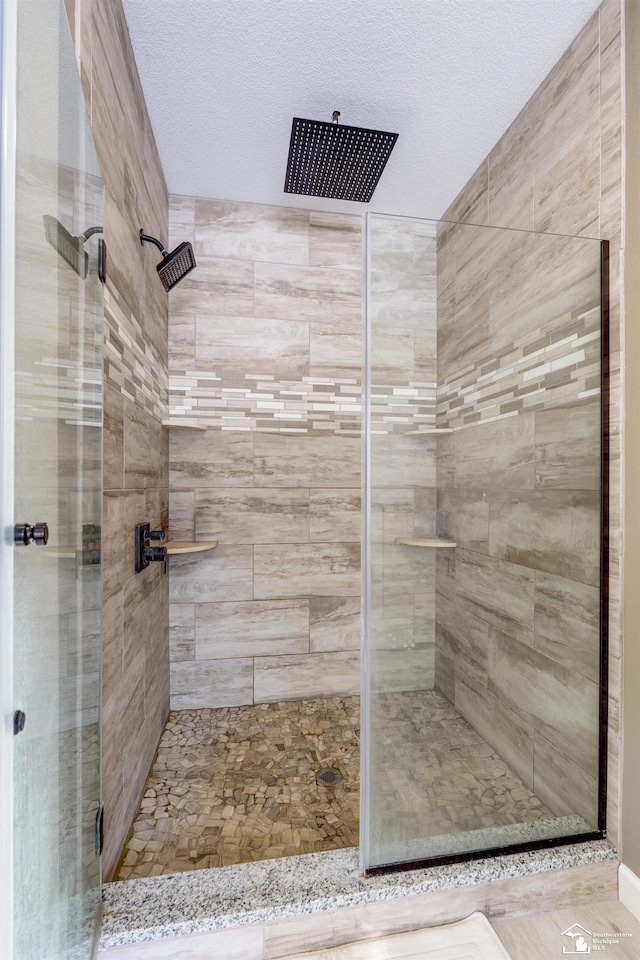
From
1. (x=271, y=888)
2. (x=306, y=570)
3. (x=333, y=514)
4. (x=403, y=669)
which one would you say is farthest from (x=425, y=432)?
(x=306, y=570)

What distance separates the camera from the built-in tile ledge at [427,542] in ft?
4.17

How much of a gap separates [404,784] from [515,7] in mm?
2331

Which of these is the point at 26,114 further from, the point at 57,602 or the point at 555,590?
the point at 555,590

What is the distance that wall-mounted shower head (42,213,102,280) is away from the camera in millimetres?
786

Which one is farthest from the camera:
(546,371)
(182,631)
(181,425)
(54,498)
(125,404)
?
(182,631)

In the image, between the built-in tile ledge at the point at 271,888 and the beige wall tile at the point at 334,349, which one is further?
the beige wall tile at the point at 334,349

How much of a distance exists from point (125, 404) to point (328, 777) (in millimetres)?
1583

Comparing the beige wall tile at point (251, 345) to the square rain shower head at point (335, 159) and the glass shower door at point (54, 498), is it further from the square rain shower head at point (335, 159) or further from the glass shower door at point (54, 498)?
the glass shower door at point (54, 498)

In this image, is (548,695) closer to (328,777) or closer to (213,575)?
(328,777)

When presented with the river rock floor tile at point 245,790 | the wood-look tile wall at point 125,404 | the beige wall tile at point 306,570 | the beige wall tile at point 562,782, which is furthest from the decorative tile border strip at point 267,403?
the beige wall tile at point 562,782

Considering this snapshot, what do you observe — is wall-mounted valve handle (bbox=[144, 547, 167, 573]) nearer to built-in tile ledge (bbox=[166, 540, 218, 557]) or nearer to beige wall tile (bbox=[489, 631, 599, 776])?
built-in tile ledge (bbox=[166, 540, 218, 557])

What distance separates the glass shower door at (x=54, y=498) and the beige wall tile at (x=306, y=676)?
1.37 metres

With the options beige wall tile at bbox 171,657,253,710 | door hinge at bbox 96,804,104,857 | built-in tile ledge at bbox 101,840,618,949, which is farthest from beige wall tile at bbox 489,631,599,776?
beige wall tile at bbox 171,657,253,710

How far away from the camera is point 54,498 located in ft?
2.71
